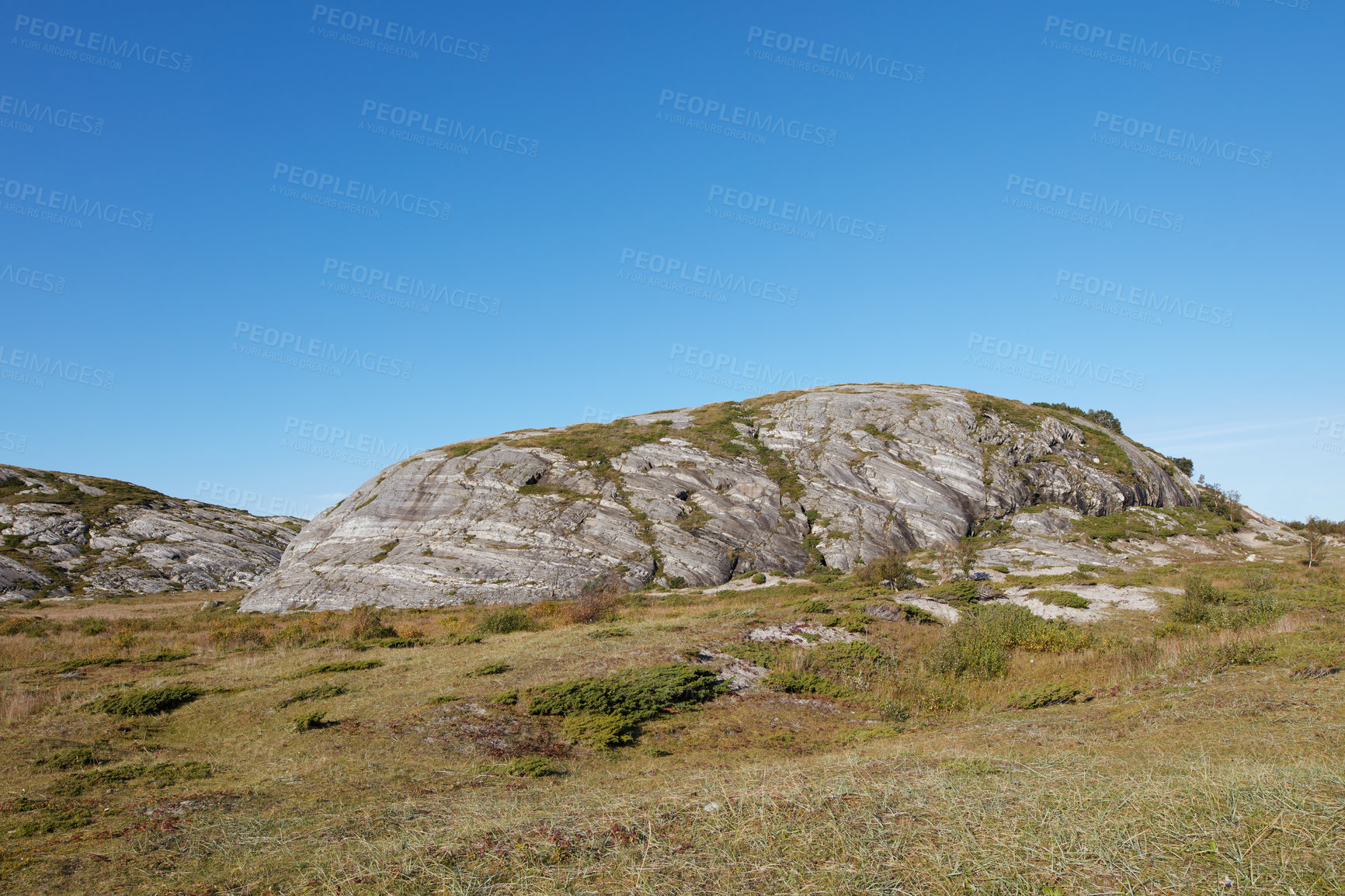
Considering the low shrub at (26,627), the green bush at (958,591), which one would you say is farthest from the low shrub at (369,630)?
the green bush at (958,591)

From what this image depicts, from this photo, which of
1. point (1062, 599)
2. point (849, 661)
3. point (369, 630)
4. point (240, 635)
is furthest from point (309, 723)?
point (1062, 599)

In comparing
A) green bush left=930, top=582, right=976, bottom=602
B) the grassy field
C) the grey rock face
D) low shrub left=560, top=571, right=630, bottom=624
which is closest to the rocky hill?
the grey rock face

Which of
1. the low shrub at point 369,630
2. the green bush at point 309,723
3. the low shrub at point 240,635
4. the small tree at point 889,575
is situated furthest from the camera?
the small tree at point 889,575

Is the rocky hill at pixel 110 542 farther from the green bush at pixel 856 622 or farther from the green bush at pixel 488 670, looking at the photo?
the green bush at pixel 856 622

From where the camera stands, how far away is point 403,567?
4916 centimetres

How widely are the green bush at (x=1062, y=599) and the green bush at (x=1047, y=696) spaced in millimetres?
13244

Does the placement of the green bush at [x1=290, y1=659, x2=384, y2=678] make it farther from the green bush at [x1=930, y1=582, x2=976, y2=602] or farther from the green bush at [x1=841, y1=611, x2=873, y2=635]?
the green bush at [x1=930, y1=582, x2=976, y2=602]

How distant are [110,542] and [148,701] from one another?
72.8 metres

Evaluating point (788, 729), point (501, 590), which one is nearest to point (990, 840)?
point (788, 729)

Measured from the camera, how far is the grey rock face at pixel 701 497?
49219 millimetres

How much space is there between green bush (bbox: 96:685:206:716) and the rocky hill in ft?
189

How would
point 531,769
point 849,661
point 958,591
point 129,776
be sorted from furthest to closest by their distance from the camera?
point 958,591, point 849,661, point 531,769, point 129,776

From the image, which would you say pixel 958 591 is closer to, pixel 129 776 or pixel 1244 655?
pixel 1244 655

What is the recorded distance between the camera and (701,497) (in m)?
57.7
